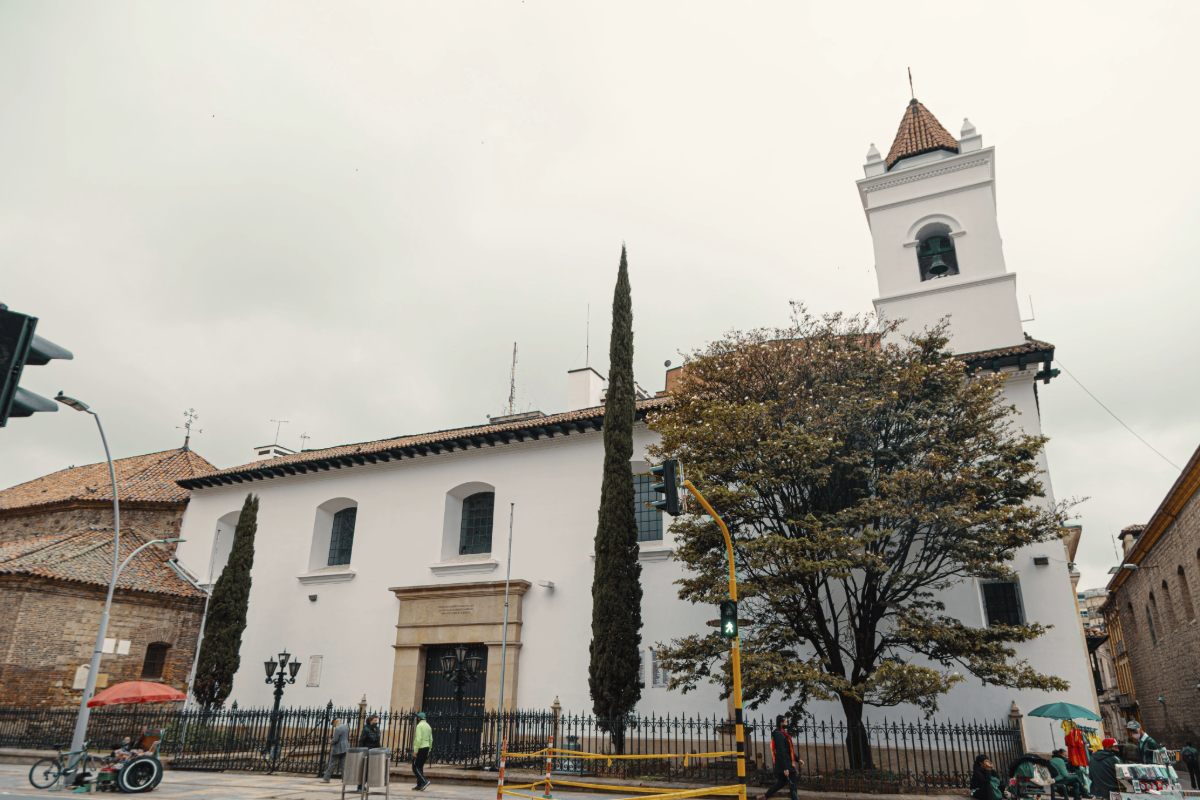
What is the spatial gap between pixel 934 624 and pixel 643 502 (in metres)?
8.60

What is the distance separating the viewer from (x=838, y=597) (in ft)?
55.7

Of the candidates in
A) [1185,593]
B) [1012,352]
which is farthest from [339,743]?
[1185,593]

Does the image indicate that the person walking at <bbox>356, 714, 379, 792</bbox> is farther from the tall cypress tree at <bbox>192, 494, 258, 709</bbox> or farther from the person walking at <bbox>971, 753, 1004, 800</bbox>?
the person walking at <bbox>971, 753, 1004, 800</bbox>

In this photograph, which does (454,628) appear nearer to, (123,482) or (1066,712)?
(1066,712)

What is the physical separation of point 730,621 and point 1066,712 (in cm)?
786

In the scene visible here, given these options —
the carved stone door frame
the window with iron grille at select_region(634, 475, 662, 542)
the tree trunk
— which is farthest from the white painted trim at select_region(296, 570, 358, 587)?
the tree trunk

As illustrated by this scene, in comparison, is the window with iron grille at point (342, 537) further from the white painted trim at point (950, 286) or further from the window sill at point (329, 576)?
the white painted trim at point (950, 286)

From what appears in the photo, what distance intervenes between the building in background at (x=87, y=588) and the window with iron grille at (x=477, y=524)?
9994 millimetres

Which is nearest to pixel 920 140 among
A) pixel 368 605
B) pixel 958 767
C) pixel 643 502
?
pixel 643 502

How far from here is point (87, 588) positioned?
2225 centimetres

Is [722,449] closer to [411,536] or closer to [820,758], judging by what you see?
[820,758]

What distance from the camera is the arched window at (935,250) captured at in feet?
71.7

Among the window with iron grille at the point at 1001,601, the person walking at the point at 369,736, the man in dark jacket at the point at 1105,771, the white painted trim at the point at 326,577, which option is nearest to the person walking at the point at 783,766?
the man in dark jacket at the point at 1105,771

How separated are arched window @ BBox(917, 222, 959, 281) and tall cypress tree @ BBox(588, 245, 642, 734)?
32.5 ft
